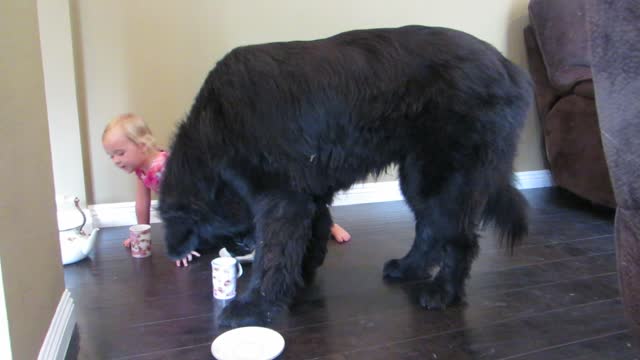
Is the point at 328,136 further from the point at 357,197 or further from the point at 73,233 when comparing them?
the point at 357,197

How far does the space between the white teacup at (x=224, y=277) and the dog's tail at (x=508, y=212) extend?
0.77 metres

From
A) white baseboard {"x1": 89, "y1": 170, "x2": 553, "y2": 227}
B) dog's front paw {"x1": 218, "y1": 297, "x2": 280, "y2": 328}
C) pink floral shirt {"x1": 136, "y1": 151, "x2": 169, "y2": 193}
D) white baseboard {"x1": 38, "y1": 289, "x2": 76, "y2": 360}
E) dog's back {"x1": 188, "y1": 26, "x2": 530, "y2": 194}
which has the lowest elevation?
white baseboard {"x1": 89, "y1": 170, "x2": 553, "y2": 227}

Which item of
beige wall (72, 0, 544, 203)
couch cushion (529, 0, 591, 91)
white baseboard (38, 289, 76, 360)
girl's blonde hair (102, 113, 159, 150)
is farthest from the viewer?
couch cushion (529, 0, 591, 91)

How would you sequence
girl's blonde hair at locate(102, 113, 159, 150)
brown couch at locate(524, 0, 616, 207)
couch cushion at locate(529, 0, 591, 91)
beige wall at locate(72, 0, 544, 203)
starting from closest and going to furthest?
girl's blonde hair at locate(102, 113, 159, 150), beige wall at locate(72, 0, 544, 203), brown couch at locate(524, 0, 616, 207), couch cushion at locate(529, 0, 591, 91)

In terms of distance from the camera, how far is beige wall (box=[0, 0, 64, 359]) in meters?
0.95

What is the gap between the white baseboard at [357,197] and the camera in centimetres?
242

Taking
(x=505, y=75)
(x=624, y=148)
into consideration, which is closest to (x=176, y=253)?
(x=505, y=75)

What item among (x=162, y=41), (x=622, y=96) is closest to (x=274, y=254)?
(x=622, y=96)

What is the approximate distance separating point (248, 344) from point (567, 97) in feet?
6.42

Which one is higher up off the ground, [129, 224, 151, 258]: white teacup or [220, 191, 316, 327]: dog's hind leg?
[220, 191, 316, 327]: dog's hind leg

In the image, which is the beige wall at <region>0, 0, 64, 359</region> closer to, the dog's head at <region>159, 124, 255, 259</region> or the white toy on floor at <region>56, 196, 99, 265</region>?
the dog's head at <region>159, 124, 255, 259</region>

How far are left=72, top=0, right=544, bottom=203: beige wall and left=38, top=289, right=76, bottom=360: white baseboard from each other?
1.09m

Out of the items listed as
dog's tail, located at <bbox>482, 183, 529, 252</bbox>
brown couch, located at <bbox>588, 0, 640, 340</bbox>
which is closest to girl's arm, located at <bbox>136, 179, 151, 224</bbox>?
dog's tail, located at <bbox>482, 183, 529, 252</bbox>

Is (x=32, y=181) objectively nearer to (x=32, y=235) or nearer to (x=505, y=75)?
(x=32, y=235)
